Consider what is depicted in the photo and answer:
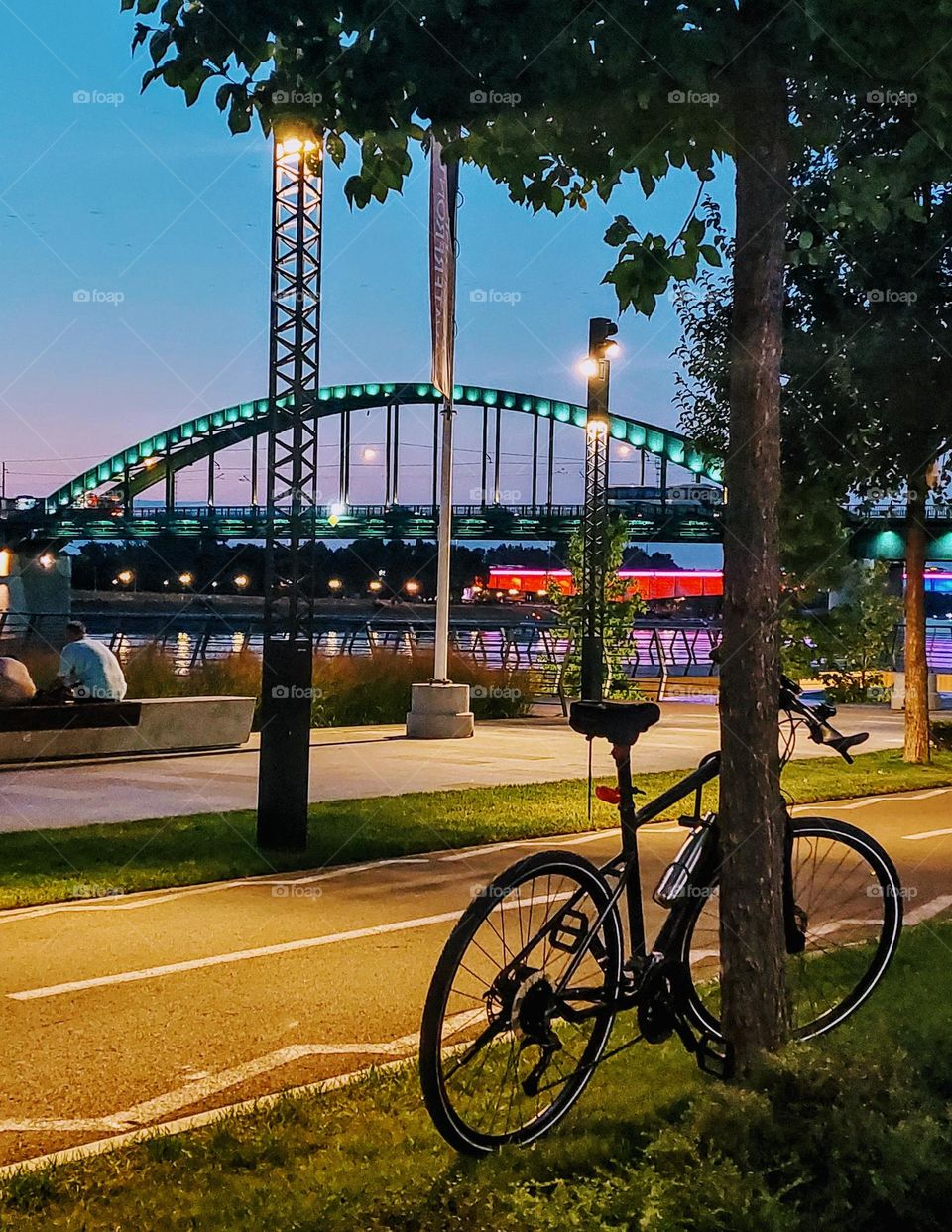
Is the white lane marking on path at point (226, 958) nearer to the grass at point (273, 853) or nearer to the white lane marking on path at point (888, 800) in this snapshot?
the grass at point (273, 853)

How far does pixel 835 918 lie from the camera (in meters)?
5.42

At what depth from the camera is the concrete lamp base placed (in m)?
19.0

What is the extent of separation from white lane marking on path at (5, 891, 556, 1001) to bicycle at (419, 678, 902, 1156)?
2.74 metres

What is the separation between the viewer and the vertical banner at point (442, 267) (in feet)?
55.7

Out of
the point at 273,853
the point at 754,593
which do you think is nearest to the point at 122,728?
the point at 273,853

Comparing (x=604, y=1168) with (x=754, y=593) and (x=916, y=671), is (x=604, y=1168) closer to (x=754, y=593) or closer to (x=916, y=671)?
(x=754, y=593)

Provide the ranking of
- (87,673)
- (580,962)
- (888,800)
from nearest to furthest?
(580,962)
(888,800)
(87,673)

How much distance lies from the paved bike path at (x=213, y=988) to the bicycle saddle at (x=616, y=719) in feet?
3.82

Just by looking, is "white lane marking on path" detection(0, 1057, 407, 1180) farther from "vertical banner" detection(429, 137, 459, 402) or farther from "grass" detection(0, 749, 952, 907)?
"vertical banner" detection(429, 137, 459, 402)

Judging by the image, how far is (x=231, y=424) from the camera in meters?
105

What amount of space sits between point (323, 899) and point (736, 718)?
4571 millimetres

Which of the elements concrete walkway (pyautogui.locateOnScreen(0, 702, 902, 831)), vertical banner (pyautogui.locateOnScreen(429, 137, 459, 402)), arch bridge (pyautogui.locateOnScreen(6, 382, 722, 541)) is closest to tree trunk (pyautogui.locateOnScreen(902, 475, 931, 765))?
concrete walkway (pyautogui.locateOnScreen(0, 702, 902, 831))

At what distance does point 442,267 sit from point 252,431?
→ 279 ft

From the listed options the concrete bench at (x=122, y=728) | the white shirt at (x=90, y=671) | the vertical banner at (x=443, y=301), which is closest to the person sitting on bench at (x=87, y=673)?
the white shirt at (x=90, y=671)
